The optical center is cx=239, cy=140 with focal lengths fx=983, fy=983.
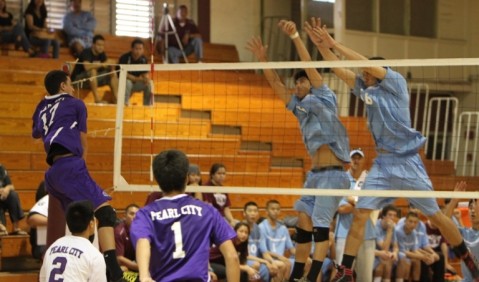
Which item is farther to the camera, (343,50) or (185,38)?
(185,38)

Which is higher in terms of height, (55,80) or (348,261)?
(55,80)

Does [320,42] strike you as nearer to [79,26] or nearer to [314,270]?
[314,270]

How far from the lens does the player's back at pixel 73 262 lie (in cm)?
770

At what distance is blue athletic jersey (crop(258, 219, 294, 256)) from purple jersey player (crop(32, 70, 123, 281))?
190 inches

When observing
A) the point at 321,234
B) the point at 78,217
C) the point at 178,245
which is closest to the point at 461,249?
the point at 321,234

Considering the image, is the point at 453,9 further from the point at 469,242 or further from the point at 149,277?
the point at 149,277

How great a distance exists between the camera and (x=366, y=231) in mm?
11820

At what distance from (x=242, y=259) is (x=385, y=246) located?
8.09 feet

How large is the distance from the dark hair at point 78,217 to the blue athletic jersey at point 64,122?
51.7 inches

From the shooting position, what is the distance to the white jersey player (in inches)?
303

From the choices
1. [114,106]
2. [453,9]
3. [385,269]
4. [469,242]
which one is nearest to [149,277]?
[469,242]

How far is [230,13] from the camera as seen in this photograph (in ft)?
68.3

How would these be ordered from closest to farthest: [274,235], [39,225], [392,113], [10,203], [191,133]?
[392,113], [39,225], [10,203], [274,235], [191,133]

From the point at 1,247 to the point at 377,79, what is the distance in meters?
5.27
